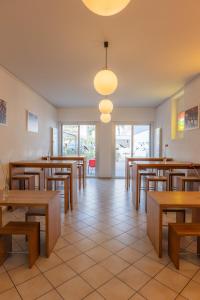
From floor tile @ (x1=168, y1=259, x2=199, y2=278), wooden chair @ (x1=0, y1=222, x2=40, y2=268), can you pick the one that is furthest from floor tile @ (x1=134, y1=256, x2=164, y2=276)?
wooden chair @ (x1=0, y1=222, x2=40, y2=268)

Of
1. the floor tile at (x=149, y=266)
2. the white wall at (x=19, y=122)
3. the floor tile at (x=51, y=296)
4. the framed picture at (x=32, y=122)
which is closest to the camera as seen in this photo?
the floor tile at (x=51, y=296)

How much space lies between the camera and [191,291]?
161 centimetres

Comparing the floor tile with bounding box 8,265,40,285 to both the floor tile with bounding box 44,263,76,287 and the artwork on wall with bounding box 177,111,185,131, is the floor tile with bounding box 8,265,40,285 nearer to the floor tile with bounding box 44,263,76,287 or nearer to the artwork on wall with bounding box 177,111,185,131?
the floor tile with bounding box 44,263,76,287

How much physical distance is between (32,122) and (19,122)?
2.24ft

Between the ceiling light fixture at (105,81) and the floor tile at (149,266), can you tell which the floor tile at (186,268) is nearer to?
the floor tile at (149,266)

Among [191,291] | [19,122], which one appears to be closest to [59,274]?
[191,291]

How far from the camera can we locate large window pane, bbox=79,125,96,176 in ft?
24.1

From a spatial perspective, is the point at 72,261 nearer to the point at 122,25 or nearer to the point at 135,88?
the point at 122,25

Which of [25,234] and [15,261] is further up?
[25,234]

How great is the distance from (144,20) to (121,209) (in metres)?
2.95

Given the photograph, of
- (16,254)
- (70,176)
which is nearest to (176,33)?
(70,176)

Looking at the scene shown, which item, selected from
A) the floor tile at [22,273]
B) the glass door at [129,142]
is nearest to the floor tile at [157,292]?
the floor tile at [22,273]

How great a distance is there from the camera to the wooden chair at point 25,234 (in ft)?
6.23

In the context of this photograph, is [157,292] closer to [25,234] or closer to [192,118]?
[25,234]
